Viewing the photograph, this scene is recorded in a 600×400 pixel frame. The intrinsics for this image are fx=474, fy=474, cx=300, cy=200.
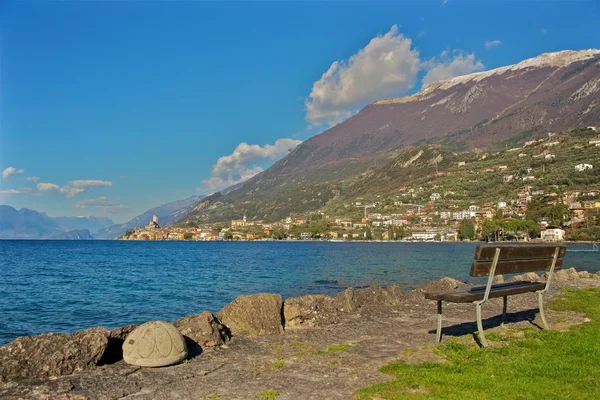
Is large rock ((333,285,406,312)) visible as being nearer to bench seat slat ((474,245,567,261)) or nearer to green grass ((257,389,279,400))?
bench seat slat ((474,245,567,261))

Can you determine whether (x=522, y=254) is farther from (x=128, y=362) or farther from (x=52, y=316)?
(x=52, y=316)

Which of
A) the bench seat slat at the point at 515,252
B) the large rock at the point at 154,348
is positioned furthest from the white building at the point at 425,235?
the large rock at the point at 154,348

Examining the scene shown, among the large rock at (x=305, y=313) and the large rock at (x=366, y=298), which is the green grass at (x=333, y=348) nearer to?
the large rock at (x=305, y=313)

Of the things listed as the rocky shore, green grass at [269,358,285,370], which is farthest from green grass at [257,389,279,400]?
green grass at [269,358,285,370]

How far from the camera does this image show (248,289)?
2705cm

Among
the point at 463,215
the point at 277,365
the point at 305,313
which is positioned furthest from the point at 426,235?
the point at 277,365

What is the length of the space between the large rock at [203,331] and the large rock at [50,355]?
5.49ft

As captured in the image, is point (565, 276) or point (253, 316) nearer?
point (253, 316)

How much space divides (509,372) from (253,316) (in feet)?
19.0

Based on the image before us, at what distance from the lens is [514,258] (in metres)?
9.21

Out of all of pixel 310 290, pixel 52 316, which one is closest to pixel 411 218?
pixel 310 290

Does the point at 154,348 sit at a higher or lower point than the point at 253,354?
higher

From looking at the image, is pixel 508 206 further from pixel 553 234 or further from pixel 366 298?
pixel 366 298

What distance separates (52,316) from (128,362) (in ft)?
41.7
